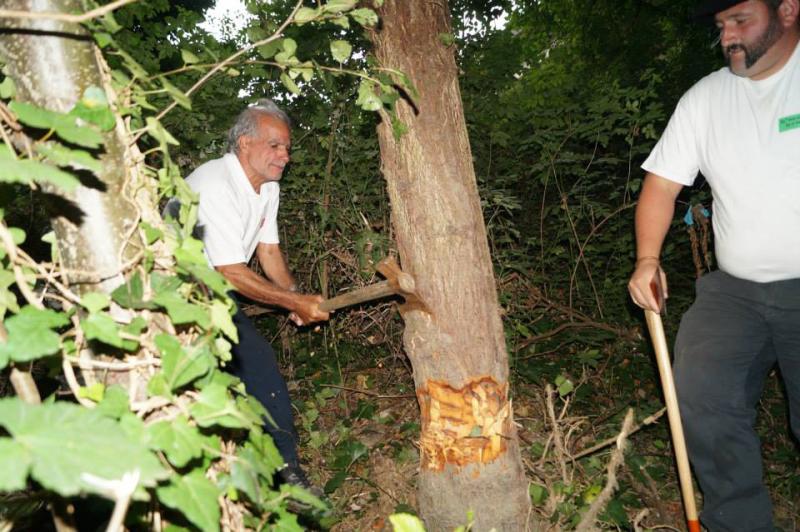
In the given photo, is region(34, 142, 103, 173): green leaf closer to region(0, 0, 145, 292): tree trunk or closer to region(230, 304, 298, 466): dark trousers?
region(0, 0, 145, 292): tree trunk

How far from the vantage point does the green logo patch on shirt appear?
2.24 metres

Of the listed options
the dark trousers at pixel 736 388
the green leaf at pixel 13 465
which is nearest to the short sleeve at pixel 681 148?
the dark trousers at pixel 736 388

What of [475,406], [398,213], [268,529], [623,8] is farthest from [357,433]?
[623,8]

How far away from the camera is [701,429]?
7.71 feet

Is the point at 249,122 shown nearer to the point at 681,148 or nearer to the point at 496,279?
the point at 496,279

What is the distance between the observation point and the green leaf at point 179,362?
98cm

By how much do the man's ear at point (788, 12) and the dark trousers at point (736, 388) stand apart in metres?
1.13

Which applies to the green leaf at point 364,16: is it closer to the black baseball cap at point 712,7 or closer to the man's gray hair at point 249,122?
the black baseball cap at point 712,7

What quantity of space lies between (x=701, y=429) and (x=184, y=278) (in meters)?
2.27

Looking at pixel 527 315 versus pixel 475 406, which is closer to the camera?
pixel 475 406

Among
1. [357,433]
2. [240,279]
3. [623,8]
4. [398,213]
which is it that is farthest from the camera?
[623,8]

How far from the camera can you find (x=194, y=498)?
0.93 m

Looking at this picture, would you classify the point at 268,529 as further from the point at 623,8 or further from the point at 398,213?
the point at 623,8

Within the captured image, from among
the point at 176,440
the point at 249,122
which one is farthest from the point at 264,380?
the point at 176,440
